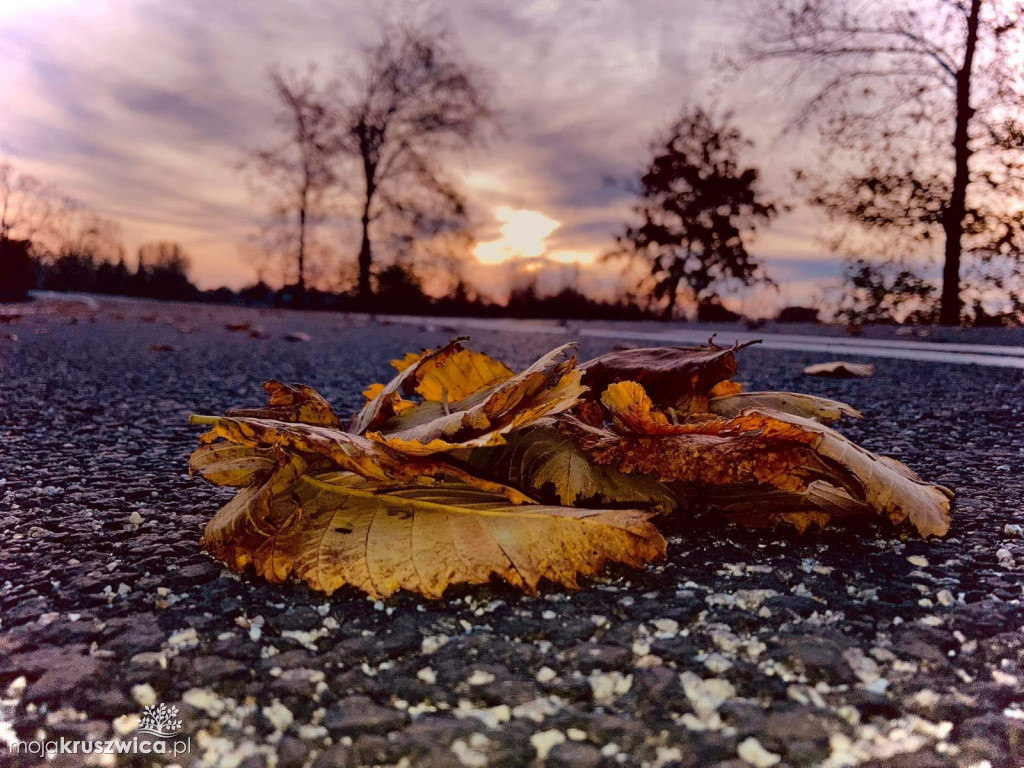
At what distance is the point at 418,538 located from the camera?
2.54ft

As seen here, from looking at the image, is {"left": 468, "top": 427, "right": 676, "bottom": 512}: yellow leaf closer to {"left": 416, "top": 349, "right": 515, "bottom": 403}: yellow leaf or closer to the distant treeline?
{"left": 416, "top": 349, "right": 515, "bottom": 403}: yellow leaf

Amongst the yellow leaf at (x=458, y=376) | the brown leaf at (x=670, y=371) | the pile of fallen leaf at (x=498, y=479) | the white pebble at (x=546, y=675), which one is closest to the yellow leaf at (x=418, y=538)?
the pile of fallen leaf at (x=498, y=479)

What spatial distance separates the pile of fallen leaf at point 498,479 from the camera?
76cm

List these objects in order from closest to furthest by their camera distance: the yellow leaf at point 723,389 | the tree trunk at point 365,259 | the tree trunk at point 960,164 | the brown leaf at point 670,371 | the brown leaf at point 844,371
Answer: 1. the brown leaf at point 670,371
2. the yellow leaf at point 723,389
3. the brown leaf at point 844,371
4. the tree trunk at point 960,164
5. the tree trunk at point 365,259

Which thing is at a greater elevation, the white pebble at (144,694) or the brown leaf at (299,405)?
the brown leaf at (299,405)

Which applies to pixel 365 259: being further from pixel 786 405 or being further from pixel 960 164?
pixel 786 405

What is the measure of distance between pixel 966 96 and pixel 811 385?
960 centimetres

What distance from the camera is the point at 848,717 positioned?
56cm

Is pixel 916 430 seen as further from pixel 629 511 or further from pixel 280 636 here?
pixel 280 636

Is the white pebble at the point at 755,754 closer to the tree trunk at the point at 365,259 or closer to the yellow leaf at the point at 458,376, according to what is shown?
the yellow leaf at the point at 458,376

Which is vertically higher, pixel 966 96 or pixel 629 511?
pixel 966 96

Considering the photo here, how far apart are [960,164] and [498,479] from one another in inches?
446

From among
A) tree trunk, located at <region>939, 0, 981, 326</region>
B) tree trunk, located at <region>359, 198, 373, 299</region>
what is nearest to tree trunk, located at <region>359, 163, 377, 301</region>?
tree trunk, located at <region>359, 198, 373, 299</region>

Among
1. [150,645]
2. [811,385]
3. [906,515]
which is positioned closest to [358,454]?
[150,645]
